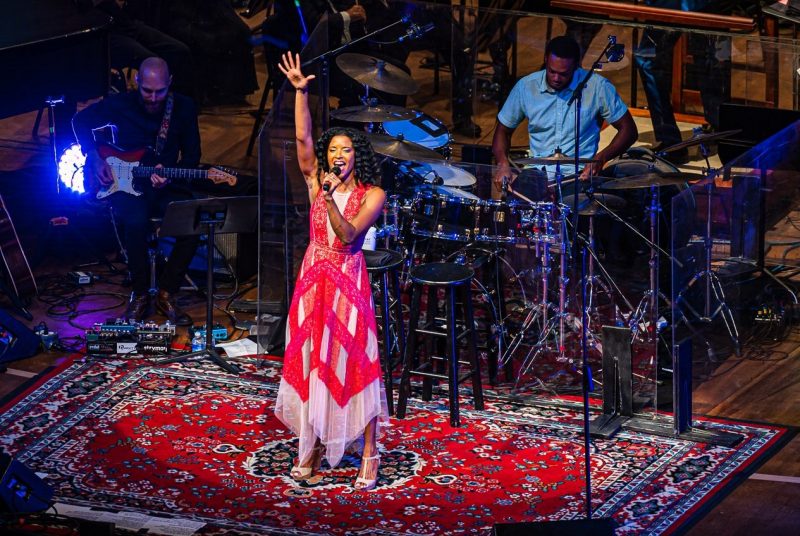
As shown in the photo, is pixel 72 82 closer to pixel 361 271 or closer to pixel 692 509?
pixel 361 271

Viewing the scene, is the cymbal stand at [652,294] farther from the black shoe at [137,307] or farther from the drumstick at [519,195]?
the black shoe at [137,307]

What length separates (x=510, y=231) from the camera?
7.82m

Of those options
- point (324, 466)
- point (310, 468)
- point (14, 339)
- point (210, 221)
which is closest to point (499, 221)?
point (210, 221)

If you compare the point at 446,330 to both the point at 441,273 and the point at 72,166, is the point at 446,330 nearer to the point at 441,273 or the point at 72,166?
the point at 441,273

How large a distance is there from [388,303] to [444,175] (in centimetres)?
92

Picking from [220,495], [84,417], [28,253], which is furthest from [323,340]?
[28,253]

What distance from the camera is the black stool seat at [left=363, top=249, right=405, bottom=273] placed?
23.6ft

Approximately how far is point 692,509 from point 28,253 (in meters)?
5.61

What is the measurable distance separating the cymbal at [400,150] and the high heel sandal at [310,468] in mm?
1941

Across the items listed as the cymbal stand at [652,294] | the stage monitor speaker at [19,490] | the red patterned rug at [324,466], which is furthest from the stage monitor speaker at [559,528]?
the cymbal stand at [652,294]

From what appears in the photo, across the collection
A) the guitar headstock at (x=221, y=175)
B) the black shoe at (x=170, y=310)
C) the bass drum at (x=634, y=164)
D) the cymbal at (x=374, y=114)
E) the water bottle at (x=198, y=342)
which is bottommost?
the water bottle at (x=198, y=342)

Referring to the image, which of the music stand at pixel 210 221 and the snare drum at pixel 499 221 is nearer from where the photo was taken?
the snare drum at pixel 499 221

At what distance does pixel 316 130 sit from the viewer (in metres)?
8.32

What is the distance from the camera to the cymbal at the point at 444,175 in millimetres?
7969
